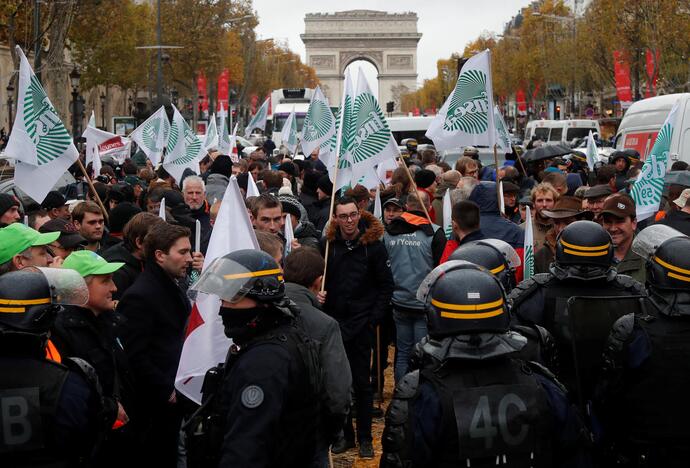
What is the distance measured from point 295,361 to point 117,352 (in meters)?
1.64

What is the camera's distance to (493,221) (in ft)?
25.4

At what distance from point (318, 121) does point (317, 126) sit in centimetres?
7

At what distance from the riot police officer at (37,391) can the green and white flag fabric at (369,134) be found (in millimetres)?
5188

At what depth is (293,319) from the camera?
3826 mm

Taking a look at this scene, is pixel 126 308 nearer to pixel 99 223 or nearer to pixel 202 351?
pixel 202 351

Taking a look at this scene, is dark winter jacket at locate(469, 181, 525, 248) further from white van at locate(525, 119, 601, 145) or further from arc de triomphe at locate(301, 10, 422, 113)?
arc de triomphe at locate(301, 10, 422, 113)

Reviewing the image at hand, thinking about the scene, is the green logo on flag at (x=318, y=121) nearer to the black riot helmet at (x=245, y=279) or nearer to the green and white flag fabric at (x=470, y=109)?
the green and white flag fabric at (x=470, y=109)

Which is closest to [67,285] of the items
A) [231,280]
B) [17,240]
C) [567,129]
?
[231,280]

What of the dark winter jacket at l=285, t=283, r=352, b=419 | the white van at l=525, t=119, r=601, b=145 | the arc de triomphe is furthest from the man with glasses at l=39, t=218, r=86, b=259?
the arc de triomphe

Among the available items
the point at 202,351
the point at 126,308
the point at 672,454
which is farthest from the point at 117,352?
the point at 672,454

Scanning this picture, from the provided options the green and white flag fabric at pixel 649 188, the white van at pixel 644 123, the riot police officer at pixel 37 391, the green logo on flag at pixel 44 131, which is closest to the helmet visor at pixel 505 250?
A: the riot police officer at pixel 37 391

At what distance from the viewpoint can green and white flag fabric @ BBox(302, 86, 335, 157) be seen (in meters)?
13.9

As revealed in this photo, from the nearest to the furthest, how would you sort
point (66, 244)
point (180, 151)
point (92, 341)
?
point (92, 341)
point (66, 244)
point (180, 151)

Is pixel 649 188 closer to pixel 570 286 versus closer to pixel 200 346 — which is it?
pixel 570 286
